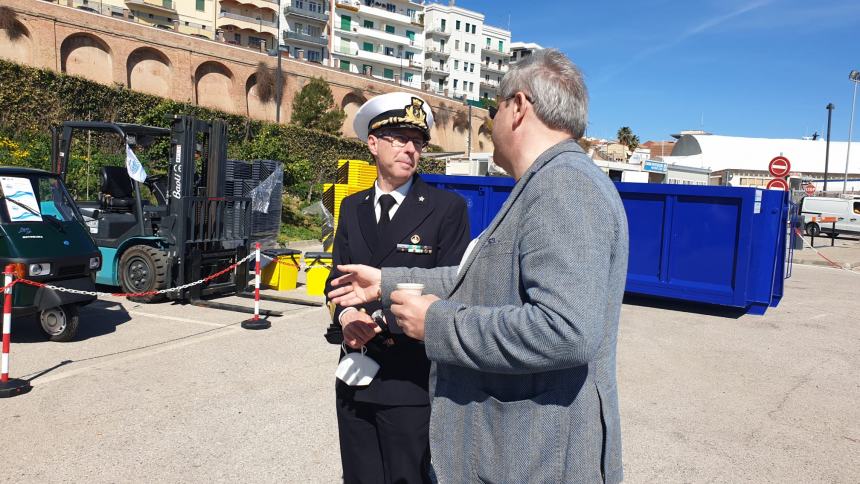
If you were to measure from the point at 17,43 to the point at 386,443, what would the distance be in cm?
4056

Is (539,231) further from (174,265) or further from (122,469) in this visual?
(174,265)

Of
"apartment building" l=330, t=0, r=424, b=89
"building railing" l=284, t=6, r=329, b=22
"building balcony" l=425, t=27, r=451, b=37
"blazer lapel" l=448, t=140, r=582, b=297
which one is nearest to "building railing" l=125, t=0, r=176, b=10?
"building railing" l=284, t=6, r=329, b=22

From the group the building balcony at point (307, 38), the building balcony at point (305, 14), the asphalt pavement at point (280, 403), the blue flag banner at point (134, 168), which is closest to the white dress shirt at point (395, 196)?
the asphalt pavement at point (280, 403)

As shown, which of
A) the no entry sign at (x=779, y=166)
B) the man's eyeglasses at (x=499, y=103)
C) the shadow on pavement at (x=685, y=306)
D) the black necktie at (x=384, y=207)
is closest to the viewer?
the man's eyeglasses at (x=499, y=103)

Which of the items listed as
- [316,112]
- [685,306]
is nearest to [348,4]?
[316,112]

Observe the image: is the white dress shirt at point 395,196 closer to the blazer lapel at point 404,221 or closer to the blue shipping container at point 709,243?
the blazer lapel at point 404,221

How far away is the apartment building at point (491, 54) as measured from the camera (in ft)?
310

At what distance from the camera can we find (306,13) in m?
72.2

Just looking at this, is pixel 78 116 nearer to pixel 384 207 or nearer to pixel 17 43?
pixel 17 43

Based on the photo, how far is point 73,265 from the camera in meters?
6.94

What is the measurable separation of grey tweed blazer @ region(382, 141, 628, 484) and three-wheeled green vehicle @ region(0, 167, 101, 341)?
6085 mm

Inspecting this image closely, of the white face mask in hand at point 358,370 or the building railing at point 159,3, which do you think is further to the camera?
the building railing at point 159,3

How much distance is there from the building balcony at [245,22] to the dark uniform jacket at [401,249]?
225 ft

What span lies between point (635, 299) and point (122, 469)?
31.2 ft
